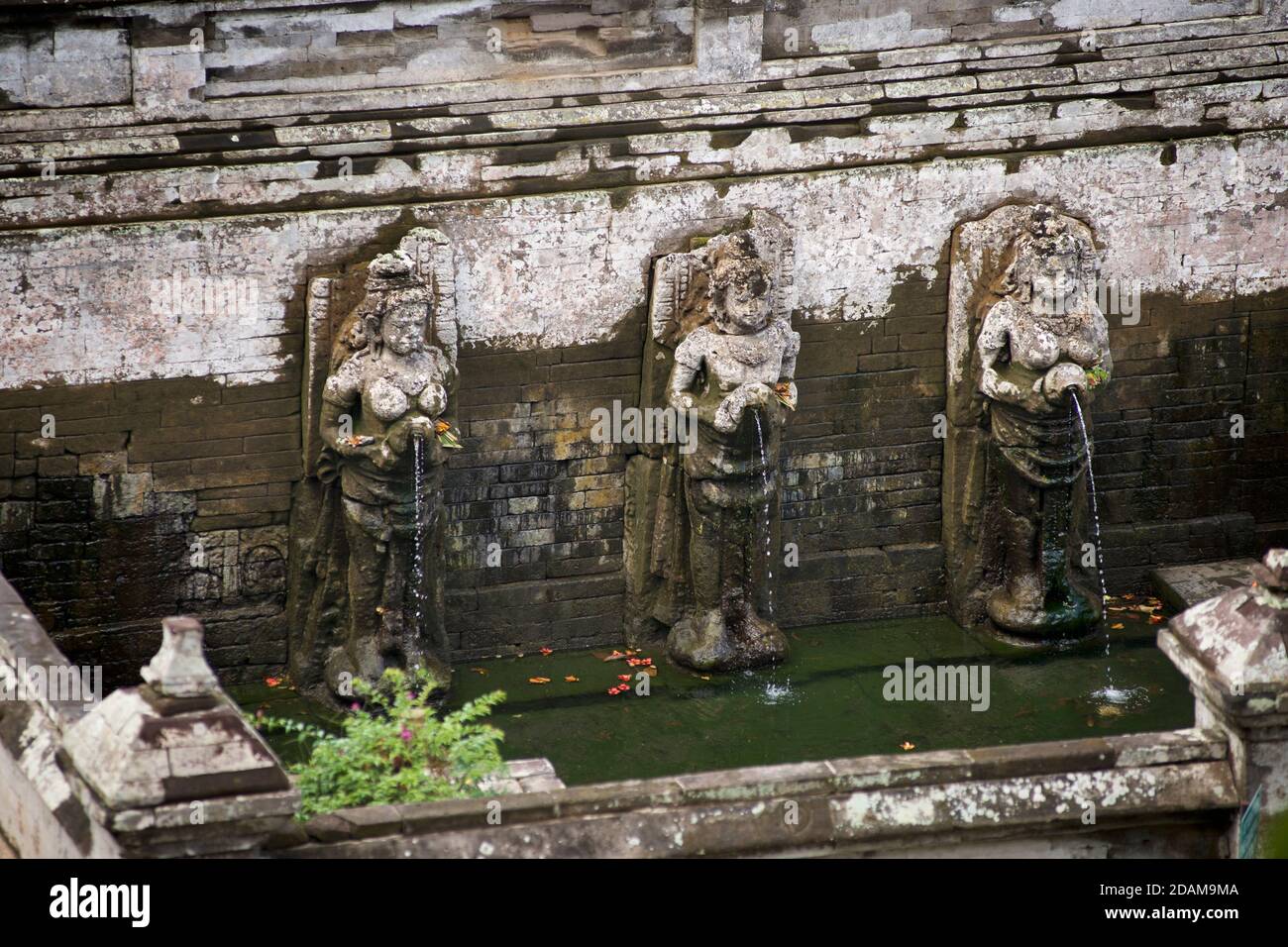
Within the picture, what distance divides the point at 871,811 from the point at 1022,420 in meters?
4.08

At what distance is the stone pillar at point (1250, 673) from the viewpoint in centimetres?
880

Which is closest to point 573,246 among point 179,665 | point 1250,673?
point 179,665

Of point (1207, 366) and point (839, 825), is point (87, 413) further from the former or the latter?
point (1207, 366)

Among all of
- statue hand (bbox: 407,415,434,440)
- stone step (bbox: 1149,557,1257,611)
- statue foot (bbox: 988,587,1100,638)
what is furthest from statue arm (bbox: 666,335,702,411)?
stone step (bbox: 1149,557,1257,611)

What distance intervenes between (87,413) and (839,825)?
5.03m

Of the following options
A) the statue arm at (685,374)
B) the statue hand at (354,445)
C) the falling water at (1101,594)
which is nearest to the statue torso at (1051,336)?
the falling water at (1101,594)

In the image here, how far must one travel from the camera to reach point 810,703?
1199cm

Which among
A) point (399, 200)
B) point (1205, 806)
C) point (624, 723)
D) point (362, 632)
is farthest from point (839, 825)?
point (399, 200)

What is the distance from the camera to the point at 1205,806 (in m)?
9.06

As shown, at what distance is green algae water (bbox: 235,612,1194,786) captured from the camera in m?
11.5

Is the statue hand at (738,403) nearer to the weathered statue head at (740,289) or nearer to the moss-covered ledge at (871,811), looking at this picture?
the weathered statue head at (740,289)

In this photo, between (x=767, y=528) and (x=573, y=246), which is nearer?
(x=573, y=246)

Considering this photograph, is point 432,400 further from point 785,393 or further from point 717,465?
point 785,393

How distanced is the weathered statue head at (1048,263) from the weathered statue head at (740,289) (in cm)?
154
